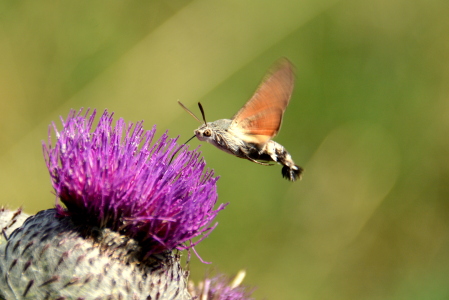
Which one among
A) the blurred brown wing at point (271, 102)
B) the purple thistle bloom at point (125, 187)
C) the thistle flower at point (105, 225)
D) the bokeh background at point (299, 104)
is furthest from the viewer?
the bokeh background at point (299, 104)

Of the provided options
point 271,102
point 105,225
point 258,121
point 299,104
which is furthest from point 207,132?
point 299,104

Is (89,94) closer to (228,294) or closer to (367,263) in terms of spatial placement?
(228,294)

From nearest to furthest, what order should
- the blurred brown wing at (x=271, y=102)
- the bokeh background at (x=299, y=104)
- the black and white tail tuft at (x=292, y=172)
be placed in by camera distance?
the blurred brown wing at (x=271, y=102)
the black and white tail tuft at (x=292, y=172)
the bokeh background at (x=299, y=104)

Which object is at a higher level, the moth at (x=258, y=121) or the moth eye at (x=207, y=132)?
the moth eye at (x=207, y=132)

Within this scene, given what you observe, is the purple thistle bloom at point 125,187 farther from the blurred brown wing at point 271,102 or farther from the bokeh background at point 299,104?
the bokeh background at point 299,104

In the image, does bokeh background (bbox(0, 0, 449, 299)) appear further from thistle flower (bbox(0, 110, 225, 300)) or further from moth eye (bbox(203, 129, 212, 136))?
thistle flower (bbox(0, 110, 225, 300))

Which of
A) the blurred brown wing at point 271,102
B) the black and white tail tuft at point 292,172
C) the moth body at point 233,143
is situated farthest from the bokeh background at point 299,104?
the blurred brown wing at point 271,102
